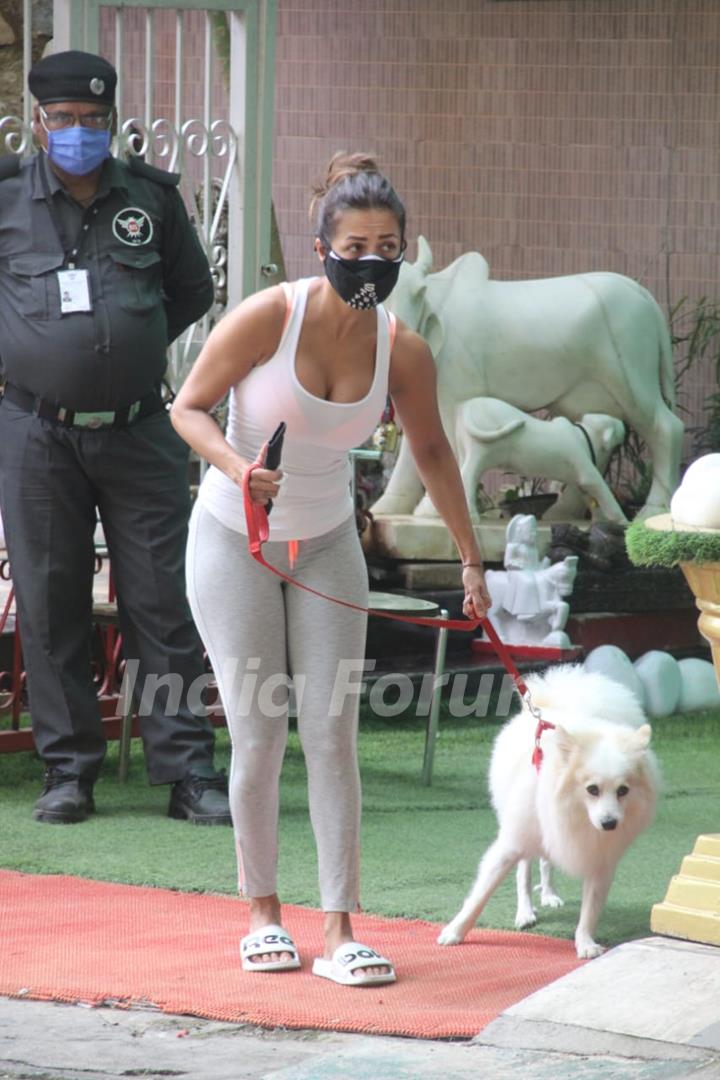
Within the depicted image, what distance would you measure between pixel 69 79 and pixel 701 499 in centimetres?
217

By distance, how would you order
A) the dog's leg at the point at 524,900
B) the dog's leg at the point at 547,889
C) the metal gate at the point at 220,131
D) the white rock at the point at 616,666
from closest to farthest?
1. the dog's leg at the point at 524,900
2. the dog's leg at the point at 547,889
3. the metal gate at the point at 220,131
4. the white rock at the point at 616,666

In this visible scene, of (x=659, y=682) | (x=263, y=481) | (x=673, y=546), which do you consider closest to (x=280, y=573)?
(x=263, y=481)

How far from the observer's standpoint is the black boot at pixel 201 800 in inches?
200

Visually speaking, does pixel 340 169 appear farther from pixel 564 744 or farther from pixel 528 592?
pixel 528 592

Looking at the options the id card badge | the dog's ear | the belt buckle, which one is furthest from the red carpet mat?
the id card badge

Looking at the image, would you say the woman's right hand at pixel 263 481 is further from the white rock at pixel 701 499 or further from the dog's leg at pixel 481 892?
the dog's leg at pixel 481 892

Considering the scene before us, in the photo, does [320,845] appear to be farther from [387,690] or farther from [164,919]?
[387,690]

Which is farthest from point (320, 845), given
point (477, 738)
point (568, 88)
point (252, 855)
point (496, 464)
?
point (568, 88)

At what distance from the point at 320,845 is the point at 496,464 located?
3851 mm

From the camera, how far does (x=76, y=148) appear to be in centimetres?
481

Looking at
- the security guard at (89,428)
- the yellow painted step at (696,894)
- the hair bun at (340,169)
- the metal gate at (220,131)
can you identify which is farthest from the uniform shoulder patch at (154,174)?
the yellow painted step at (696,894)

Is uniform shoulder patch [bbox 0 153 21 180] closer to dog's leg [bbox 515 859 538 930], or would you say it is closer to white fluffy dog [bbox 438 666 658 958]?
white fluffy dog [bbox 438 666 658 958]
